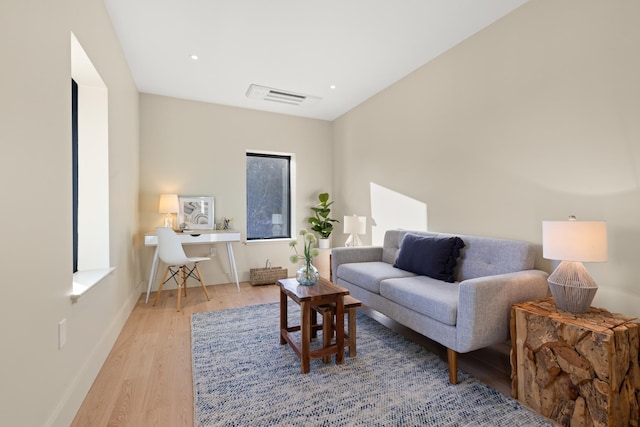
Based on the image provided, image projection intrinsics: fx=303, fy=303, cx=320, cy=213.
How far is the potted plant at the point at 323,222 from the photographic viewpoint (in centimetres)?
485

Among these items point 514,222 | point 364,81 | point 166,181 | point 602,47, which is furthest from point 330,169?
point 602,47

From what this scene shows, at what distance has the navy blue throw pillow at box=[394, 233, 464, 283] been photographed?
2.59m

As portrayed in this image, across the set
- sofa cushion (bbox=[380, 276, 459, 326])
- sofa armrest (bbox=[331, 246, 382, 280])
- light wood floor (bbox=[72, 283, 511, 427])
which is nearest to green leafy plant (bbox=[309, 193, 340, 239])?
sofa armrest (bbox=[331, 246, 382, 280])

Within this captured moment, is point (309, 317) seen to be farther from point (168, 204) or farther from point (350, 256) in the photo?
point (168, 204)

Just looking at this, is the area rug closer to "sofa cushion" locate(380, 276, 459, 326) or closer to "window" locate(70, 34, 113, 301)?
"sofa cushion" locate(380, 276, 459, 326)

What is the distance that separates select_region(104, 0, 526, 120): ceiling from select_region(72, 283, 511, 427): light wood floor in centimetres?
266

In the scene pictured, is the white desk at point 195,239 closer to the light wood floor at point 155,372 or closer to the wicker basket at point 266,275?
the wicker basket at point 266,275

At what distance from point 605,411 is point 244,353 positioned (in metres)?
2.10

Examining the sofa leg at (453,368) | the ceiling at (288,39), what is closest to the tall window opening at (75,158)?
the ceiling at (288,39)

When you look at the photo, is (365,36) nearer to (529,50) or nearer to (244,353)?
(529,50)

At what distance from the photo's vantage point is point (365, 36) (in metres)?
2.74

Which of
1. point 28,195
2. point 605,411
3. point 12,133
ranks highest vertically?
point 12,133

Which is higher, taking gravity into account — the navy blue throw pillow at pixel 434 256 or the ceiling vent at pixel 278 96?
the ceiling vent at pixel 278 96

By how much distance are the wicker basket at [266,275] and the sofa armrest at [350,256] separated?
1.34m
